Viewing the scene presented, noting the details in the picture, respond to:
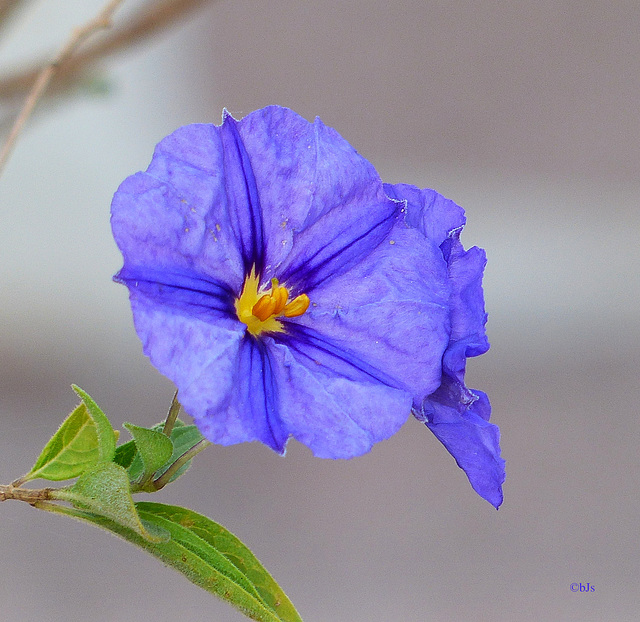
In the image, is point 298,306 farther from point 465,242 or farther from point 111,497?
point 465,242

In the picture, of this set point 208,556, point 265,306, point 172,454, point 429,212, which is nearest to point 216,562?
point 208,556

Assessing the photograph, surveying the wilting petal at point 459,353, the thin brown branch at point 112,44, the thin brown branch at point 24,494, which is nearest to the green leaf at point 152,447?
the thin brown branch at point 24,494

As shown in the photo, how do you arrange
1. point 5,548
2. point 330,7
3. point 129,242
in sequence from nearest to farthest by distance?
point 129,242
point 5,548
point 330,7

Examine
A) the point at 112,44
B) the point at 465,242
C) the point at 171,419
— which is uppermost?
the point at 465,242

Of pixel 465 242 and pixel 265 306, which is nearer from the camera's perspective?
pixel 265 306

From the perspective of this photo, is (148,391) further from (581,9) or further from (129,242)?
(129,242)

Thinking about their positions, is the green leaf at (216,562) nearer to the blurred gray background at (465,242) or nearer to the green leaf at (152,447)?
the green leaf at (152,447)

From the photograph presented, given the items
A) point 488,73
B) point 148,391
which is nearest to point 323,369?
point 148,391
